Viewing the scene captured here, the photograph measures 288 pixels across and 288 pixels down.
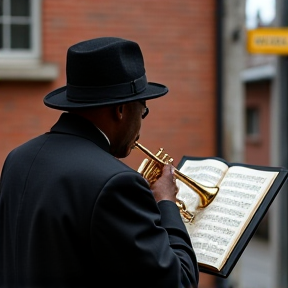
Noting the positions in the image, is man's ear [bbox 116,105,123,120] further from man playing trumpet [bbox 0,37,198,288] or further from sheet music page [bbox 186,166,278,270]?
sheet music page [bbox 186,166,278,270]

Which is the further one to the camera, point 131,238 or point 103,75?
point 103,75

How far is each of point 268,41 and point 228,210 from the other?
13.9 feet

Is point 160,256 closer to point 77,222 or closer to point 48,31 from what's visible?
point 77,222

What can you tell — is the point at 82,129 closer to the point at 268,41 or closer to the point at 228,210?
the point at 228,210

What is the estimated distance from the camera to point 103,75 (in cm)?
249

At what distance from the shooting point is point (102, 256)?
2270mm

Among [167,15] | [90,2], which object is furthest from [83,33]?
[167,15]

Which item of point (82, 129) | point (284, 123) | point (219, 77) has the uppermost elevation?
point (82, 129)

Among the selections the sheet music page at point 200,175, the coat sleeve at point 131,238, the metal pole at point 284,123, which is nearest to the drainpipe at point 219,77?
the metal pole at point 284,123

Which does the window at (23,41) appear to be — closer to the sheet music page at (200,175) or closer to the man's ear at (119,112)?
the sheet music page at (200,175)

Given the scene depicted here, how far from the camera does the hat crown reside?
8.16 feet

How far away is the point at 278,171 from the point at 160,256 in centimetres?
65

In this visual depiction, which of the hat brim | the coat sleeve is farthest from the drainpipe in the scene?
the coat sleeve

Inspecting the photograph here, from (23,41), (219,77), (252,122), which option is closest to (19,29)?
(23,41)
